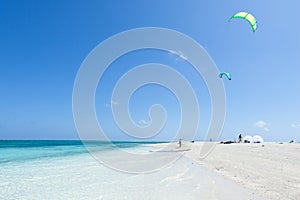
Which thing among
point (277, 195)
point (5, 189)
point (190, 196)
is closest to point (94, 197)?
point (190, 196)

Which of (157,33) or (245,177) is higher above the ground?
(157,33)

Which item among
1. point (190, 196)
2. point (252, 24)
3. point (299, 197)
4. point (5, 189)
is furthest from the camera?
point (252, 24)

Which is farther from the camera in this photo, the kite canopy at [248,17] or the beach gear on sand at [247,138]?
the beach gear on sand at [247,138]

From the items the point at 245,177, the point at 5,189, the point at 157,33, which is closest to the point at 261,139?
the point at 157,33

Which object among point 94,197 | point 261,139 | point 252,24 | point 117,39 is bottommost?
point 94,197

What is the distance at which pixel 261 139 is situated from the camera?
121ft

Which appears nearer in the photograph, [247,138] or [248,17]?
[248,17]

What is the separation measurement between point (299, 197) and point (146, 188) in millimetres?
4007

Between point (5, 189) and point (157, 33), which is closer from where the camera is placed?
point (5, 189)

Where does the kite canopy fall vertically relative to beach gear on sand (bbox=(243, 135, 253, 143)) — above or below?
above

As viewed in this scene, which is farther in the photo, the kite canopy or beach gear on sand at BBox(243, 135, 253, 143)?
beach gear on sand at BBox(243, 135, 253, 143)

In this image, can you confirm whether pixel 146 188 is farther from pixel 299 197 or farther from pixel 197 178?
pixel 299 197

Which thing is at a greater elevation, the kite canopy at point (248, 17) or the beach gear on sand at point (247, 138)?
the kite canopy at point (248, 17)

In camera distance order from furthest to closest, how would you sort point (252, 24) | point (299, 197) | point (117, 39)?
point (252, 24), point (117, 39), point (299, 197)
